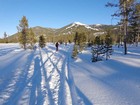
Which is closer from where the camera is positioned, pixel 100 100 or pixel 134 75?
pixel 100 100

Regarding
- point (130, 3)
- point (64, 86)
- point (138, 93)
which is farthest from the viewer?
point (130, 3)

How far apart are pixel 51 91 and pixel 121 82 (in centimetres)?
323

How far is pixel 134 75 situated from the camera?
1145 cm

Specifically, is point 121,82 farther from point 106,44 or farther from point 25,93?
point 106,44

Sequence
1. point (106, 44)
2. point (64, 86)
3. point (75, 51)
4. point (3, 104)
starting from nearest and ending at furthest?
point (3, 104) < point (64, 86) < point (106, 44) < point (75, 51)

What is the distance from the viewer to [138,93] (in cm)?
844

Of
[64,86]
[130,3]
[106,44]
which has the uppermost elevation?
[130,3]

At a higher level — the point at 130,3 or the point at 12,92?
the point at 130,3

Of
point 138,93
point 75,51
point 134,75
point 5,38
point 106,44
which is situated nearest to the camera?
point 138,93

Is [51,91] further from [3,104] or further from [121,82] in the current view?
[121,82]

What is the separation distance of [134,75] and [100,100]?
13.5 feet

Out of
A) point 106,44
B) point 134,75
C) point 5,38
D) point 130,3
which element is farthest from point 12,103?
point 5,38

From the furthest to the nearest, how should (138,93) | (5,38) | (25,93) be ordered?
(5,38), (25,93), (138,93)

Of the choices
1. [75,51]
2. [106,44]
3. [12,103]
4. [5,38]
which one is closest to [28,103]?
[12,103]
